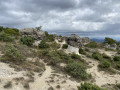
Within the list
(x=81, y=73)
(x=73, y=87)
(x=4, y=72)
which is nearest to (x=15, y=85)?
(x=4, y=72)

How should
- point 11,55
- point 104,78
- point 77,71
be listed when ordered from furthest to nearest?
point 104,78 < point 77,71 < point 11,55

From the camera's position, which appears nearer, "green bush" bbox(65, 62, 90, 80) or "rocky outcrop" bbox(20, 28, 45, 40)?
"green bush" bbox(65, 62, 90, 80)

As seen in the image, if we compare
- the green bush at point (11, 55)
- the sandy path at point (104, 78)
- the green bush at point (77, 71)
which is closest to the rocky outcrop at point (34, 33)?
the green bush at point (11, 55)

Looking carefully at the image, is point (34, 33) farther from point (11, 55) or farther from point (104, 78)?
point (104, 78)

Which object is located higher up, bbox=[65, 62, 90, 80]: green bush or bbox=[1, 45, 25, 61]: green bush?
bbox=[1, 45, 25, 61]: green bush

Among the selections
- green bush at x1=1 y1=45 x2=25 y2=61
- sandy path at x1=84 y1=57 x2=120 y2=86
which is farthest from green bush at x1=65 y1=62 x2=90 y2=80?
green bush at x1=1 y1=45 x2=25 y2=61

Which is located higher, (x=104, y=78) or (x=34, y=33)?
(x=34, y=33)

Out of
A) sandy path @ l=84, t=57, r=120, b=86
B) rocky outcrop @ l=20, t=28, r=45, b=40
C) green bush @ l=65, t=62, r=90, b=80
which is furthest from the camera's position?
rocky outcrop @ l=20, t=28, r=45, b=40

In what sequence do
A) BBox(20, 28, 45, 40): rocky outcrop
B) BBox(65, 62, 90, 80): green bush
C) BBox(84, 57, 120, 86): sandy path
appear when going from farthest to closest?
BBox(20, 28, 45, 40): rocky outcrop, BBox(84, 57, 120, 86): sandy path, BBox(65, 62, 90, 80): green bush

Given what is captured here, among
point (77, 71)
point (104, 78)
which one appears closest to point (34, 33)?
point (77, 71)

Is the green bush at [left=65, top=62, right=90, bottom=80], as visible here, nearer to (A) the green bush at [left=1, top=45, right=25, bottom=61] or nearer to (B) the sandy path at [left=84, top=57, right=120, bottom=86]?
(B) the sandy path at [left=84, top=57, right=120, bottom=86]

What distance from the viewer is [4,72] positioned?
8.43 m

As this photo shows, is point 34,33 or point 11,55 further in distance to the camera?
point 34,33

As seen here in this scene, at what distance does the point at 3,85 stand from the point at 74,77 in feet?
25.5
